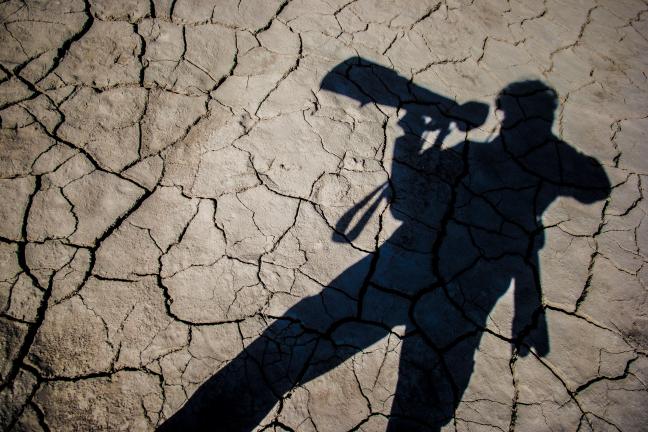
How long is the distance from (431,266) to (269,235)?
1.01m

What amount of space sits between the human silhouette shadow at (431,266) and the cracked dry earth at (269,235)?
0.06ft

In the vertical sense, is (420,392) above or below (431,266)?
below

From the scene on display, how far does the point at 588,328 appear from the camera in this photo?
196cm

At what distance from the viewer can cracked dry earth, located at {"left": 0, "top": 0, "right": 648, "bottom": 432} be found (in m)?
1.60

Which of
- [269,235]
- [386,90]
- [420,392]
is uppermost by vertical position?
[386,90]

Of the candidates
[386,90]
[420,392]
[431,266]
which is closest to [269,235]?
[431,266]

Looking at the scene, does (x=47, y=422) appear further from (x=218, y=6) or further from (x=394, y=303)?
(x=218, y=6)

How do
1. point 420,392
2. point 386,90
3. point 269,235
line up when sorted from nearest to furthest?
point 420,392
point 269,235
point 386,90

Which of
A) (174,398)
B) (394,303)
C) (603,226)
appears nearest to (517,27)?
(603,226)

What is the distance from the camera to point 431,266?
79.0 inches

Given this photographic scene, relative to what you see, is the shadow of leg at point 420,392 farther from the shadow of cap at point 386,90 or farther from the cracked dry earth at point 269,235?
the shadow of cap at point 386,90

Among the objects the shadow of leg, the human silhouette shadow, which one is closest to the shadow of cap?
the human silhouette shadow

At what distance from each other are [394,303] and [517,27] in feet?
10.0

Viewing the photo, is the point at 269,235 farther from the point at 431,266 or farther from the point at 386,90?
the point at 386,90
